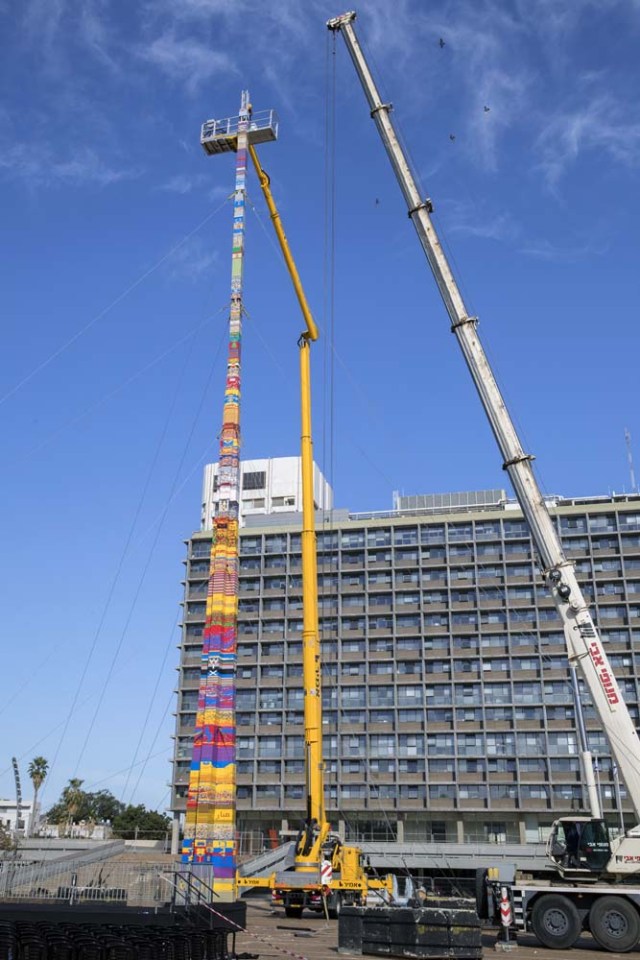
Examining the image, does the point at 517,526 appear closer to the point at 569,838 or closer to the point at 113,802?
the point at 569,838

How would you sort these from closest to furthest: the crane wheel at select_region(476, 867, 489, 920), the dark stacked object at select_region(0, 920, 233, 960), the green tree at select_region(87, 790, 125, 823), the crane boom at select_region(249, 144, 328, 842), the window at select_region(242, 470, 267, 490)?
the dark stacked object at select_region(0, 920, 233, 960) → the crane wheel at select_region(476, 867, 489, 920) → the crane boom at select_region(249, 144, 328, 842) → the window at select_region(242, 470, 267, 490) → the green tree at select_region(87, 790, 125, 823)

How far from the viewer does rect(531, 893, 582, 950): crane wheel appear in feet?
80.2

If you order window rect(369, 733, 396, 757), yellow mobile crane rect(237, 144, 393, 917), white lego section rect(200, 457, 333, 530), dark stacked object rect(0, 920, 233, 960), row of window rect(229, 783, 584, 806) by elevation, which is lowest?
dark stacked object rect(0, 920, 233, 960)

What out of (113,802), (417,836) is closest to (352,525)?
(417,836)

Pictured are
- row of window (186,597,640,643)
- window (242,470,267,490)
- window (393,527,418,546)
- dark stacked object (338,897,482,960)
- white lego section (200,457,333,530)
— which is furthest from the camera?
window (242,470,267,490)

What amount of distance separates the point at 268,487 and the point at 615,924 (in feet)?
304

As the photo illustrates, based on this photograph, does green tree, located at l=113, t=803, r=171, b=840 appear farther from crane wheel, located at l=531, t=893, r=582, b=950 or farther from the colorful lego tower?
crane wheel, located at l=531, t=893, r=582, b=950

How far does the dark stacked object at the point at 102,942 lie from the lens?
15.3 meters

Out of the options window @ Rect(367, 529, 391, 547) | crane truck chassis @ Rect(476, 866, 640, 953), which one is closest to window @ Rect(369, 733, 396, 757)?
window @ Rect(367, 529, 391, 547)

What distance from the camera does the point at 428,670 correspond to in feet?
301

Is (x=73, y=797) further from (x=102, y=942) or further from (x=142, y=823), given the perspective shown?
(x=102, y=942)

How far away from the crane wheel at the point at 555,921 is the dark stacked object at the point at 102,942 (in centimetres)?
1102

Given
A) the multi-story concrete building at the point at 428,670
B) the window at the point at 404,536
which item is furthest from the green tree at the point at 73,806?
the window at the point at 404,536

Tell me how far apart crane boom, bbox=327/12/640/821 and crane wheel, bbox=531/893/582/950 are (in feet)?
11.6
